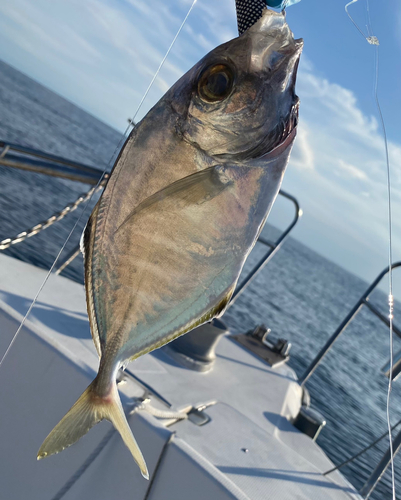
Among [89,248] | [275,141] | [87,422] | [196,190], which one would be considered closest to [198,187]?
[196,190]

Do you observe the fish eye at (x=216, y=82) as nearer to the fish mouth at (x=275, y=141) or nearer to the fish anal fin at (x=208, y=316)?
the fish mouth at (x=275, y=141)

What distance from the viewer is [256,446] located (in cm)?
281

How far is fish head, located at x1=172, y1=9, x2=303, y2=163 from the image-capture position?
1040 millimetres

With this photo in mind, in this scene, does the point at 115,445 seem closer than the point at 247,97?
No

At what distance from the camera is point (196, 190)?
3.41 feet

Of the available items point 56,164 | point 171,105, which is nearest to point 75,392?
point 56,164

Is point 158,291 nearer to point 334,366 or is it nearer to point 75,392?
point 75,392

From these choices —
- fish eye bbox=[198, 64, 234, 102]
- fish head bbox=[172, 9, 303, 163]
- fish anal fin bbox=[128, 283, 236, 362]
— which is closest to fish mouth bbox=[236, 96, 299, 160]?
fish head bbox=[172, 9, 303, 163]

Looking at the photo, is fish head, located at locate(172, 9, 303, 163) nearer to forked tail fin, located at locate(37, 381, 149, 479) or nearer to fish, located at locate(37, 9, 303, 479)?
fish, located at locate(37, 9, 303, 479)

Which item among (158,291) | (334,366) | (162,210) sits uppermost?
(162,210)

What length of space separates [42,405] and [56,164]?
1.39 meters

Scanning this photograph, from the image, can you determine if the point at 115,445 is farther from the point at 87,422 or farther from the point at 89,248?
the point at 89,248

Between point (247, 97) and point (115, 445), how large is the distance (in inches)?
73.6

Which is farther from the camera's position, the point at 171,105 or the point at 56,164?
the point at 56,164
